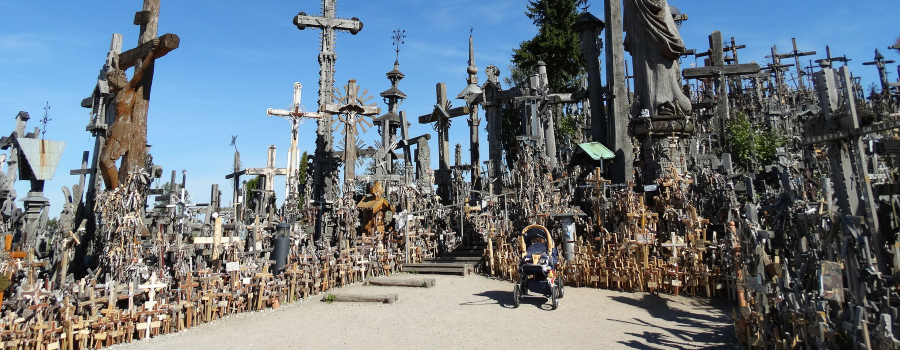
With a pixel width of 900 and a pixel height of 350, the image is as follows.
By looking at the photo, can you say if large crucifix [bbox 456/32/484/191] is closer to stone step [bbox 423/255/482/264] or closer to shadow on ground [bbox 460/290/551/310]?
stone step [bbox 423/255/482/264]

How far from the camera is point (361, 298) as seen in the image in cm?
1109

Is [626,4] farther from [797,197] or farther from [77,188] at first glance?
[77,188]

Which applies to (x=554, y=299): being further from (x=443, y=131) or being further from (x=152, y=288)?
(x=443, y=131)

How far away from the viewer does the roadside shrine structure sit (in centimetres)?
552

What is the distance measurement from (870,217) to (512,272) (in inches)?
328

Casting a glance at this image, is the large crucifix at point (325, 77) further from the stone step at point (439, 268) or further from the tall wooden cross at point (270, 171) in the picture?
the stone step at point (439, 268)

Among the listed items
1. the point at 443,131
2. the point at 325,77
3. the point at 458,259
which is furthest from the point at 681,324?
the point at 325,77

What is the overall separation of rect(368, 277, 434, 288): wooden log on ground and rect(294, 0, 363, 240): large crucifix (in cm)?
822

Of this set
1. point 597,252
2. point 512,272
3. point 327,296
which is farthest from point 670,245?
point 327,296

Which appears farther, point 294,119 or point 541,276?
point 294,119

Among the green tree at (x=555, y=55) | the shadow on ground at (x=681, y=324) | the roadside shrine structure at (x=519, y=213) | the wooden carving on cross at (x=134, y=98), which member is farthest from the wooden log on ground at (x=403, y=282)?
the green tree at (x=555, y=55)

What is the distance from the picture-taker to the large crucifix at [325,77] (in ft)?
69.1

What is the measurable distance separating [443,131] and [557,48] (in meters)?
10.0

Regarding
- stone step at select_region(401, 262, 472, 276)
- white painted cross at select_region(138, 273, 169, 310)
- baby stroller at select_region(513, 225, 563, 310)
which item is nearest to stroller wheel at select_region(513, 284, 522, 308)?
baby stroller at select_region(513, 225, 563, 310)
